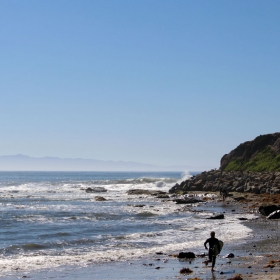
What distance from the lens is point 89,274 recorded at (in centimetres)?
2006

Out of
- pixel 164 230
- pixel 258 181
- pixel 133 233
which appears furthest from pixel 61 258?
pixel 258 181

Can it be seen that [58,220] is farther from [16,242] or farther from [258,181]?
[258,181]

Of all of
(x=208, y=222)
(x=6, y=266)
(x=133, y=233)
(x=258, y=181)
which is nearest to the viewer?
Answer: (x=6, y=266)

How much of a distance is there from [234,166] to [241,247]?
216 ft

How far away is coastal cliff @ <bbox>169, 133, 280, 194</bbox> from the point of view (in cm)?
6214

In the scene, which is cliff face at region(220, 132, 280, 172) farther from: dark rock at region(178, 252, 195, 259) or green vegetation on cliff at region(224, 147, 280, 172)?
dark rock at region(178, 252, 195, 259)

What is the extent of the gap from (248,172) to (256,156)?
8684 millimetres

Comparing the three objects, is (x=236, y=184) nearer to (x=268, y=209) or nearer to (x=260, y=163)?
(x=260, y=163)

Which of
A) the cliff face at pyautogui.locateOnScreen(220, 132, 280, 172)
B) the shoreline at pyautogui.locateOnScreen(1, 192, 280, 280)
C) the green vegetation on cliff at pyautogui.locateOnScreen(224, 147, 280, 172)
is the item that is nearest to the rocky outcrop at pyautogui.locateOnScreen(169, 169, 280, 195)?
the green vegetation on cliff at pyautogui.locateOnScreen(224, 147, 280, 172)

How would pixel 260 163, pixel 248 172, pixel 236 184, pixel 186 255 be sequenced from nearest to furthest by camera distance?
1. pixel 186 255
2. pixel 236 184
3. pixel 248 172
4. pixel 260 163

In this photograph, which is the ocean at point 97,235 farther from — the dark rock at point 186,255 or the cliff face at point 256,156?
the cliff face at point 256,156

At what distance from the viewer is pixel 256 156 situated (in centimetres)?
8875

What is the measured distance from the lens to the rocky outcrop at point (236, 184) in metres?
58.5

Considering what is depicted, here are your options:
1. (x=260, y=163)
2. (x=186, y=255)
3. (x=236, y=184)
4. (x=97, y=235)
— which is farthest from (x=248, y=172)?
(x=186, y=255)
